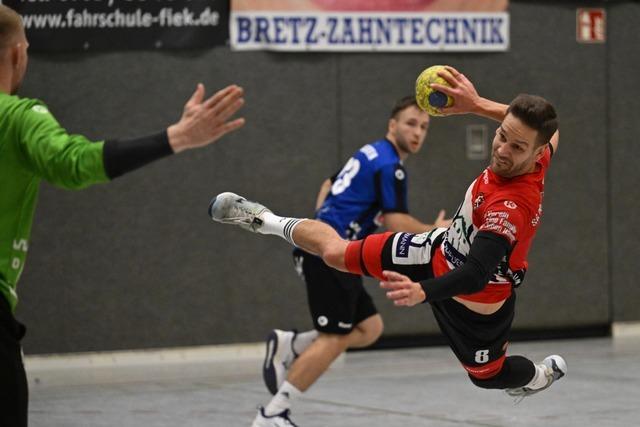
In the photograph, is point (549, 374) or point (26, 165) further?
point (549, 374)

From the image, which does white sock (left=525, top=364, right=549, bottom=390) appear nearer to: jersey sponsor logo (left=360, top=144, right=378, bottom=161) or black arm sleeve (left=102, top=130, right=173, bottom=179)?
jersey sponsor logo (left=360, top=144, right=378, bottom=161)

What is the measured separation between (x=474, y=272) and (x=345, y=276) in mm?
2187

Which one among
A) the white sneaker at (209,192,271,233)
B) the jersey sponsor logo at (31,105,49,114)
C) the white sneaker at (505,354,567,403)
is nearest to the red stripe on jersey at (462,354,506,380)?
the white sneaker at (505,354,567,403)

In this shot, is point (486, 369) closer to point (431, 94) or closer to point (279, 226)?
point (279, 226)

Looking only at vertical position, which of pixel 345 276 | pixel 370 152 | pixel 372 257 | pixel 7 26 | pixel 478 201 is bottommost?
pixel 345 276

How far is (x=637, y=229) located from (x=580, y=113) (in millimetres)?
1283

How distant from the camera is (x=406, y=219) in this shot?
6457 mm

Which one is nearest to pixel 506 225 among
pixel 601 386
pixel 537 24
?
pixel 601 386

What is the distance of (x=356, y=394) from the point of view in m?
7.61

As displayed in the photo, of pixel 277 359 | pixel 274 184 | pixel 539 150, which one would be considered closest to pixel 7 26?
pixel 539 150

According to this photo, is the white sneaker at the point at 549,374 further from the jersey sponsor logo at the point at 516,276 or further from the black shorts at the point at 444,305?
the jersey sponsor logo at the point at 516,276

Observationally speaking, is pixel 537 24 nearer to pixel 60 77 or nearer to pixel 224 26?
pixel 224 26

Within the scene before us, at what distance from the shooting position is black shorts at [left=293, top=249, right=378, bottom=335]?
6.39 m

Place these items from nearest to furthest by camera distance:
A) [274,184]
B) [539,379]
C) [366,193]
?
1. [539,379]
2. [366,193]
3. [274,184]
